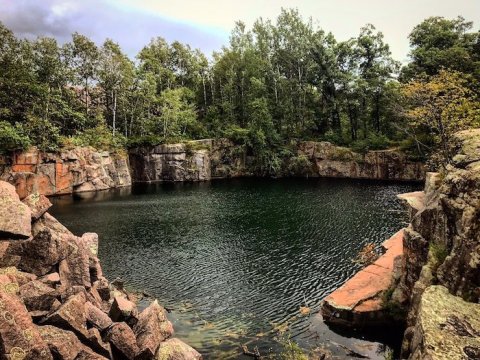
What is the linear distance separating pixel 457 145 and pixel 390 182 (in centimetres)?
4986

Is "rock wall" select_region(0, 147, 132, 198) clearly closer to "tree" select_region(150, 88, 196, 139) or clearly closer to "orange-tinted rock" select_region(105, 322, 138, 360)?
"tree" select_region(150, 88, 196, 139)

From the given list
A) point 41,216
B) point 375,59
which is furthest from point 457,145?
point 375,59

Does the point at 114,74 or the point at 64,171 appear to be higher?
the point at 114,74

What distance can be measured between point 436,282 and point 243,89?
→ 76.3 metres

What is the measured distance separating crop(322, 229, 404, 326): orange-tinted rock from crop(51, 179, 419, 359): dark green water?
1045 millimetres

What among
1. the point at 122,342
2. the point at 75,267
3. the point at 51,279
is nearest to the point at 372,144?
the point at 75,267

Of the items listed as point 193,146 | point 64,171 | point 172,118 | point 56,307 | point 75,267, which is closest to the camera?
point 56,307

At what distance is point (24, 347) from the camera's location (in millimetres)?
10555

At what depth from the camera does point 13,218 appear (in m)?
15.3

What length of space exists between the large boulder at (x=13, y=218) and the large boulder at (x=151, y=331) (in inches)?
239

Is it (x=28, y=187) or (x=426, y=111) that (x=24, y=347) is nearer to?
(x=426, y=111)

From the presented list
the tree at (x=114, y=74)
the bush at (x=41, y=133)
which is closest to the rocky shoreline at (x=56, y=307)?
the bush at (x=41, y=133)

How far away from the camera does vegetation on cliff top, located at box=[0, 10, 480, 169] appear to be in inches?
2320

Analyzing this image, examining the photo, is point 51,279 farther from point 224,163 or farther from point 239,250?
point 224,163
